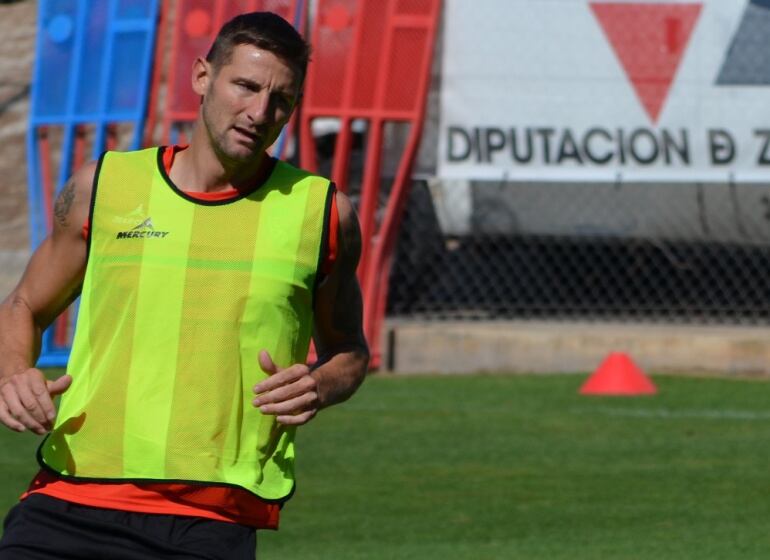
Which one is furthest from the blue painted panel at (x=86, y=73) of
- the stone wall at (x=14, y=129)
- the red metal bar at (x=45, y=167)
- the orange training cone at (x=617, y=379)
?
the orange training cone at (x=617, y=379)

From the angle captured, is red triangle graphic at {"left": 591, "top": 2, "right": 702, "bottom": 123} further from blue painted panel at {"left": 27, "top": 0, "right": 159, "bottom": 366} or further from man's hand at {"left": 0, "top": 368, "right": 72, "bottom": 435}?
man's hand at {"left": 0, "top": 368, "right": 72, "bottom": 435}

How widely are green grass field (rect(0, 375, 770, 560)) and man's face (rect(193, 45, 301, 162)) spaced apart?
115 inches

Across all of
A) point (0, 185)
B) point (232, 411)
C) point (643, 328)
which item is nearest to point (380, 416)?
point (643, 328)

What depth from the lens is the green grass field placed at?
6.62m

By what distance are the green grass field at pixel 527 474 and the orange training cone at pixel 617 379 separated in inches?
3.6

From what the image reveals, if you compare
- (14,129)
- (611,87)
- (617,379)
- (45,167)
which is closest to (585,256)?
(611,87)

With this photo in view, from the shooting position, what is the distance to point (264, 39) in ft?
12.2

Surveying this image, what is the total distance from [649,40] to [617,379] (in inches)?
97.0

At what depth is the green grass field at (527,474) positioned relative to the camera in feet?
21.7

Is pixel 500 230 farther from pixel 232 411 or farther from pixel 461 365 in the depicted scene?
pixel 232 411

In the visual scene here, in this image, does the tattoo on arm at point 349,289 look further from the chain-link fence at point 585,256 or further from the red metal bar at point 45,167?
the red metal bar at point 45,167

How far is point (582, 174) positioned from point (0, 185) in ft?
20.7

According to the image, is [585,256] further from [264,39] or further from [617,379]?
[264,39]

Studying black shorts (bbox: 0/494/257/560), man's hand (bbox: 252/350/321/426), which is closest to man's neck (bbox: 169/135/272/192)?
man's hand (bbox: 252/350/321/426)
